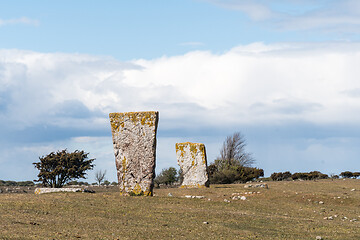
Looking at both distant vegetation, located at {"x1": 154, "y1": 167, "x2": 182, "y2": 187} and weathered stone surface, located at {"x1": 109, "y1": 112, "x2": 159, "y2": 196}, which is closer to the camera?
weathered stone surface, located at {"x1": 109, "y1": 112, "x2": 159, "y2": 196}

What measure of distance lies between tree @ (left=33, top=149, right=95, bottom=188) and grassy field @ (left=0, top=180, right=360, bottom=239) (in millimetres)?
20587

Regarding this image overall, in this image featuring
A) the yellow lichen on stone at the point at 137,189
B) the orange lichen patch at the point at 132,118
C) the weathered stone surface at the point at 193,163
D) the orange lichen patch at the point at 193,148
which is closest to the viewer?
the yellow lichen on stone at the point at 137,189

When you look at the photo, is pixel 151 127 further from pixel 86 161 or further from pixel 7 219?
pixel 86 161

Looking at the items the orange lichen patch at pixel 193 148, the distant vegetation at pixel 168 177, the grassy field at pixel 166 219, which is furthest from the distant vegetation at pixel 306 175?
the grassy field at pixel 166 219

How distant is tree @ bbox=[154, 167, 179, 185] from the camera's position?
181 feet

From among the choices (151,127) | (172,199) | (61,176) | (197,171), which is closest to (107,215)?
(172,199)

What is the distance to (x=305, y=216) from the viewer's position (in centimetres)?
2227

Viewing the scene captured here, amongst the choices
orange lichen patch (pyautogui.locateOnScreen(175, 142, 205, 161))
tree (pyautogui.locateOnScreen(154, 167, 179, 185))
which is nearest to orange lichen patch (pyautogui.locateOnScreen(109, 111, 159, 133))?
orange lichen patch (pyautogui.locateOnScreen(175, 142, 205, 161))

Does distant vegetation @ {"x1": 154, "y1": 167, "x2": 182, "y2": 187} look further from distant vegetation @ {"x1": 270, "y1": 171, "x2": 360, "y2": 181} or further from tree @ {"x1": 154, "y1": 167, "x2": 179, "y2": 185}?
distant vegetation @ {"x1": 270, "y1": 171, "x2": 360, "y2": 181}

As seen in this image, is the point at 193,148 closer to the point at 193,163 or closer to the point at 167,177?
the point at 193,163

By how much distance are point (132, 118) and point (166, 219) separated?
8.78 metres

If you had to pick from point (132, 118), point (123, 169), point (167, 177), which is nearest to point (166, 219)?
point (123, 169)

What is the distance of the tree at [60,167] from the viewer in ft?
141

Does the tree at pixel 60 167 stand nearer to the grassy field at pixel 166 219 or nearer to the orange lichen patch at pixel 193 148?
the orange lichen patch at pixel 193 148
